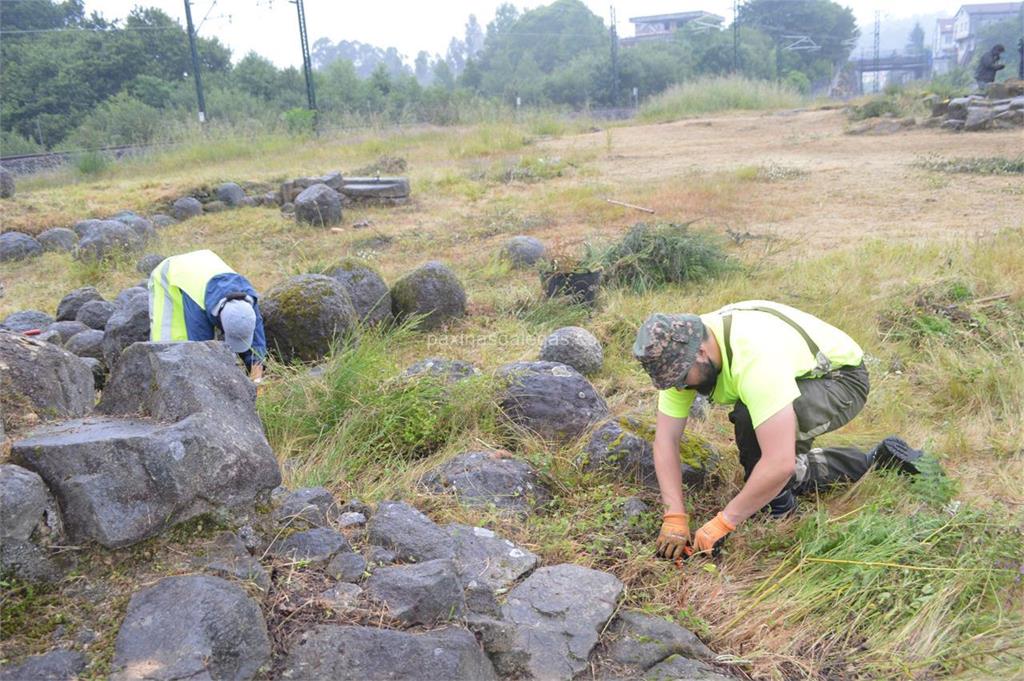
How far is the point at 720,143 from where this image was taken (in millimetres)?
19328

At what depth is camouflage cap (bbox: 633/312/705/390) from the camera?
9.92 ft

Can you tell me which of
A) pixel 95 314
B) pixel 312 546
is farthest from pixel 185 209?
pixel 312 546

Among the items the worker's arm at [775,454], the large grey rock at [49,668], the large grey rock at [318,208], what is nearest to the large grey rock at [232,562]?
the large grey rock at [49,668]

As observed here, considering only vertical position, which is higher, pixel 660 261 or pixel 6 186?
pixel 6 186

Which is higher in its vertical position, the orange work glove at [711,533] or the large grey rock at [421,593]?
the large grey rock at [421,593]

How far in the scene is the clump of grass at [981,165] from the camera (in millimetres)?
11719

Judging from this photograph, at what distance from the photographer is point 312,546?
2666mm

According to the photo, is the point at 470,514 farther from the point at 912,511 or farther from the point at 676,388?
the point at 912,511

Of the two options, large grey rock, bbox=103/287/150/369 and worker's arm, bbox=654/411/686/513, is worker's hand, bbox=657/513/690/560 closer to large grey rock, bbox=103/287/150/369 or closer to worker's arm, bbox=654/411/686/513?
worker's arm, bbox=654/411/686/513

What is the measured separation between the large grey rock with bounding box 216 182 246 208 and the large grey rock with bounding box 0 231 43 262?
3.69 metres

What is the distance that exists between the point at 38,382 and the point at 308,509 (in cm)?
100

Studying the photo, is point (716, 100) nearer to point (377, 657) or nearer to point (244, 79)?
point (244, 79)

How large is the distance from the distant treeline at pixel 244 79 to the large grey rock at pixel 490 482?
2084cm

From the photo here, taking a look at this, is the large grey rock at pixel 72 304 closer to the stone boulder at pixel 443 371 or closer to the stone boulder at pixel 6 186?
the stone boulder at pixel 443 371
